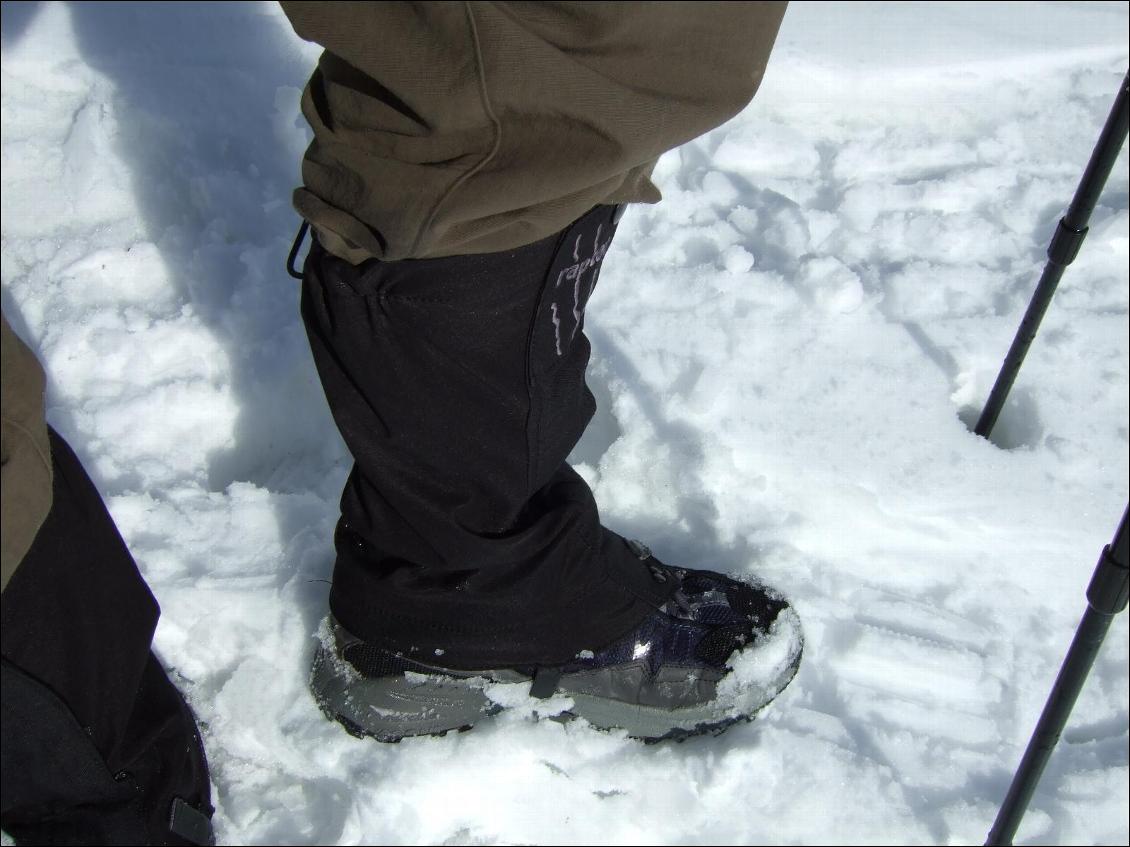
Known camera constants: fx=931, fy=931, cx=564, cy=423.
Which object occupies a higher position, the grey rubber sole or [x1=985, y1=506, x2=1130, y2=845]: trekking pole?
[x1=985, y1=506, x2=1130, y2=845]: trekking pole

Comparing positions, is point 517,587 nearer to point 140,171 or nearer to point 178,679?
point 178,679

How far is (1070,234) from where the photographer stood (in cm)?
141

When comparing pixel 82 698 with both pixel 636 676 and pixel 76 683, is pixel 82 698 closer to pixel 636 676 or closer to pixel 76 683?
pixel 76 683

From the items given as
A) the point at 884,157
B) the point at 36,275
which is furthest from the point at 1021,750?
the point at 36,275

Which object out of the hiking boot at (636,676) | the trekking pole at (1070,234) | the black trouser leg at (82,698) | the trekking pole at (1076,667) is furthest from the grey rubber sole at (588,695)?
the trekking pole at (1070,234)

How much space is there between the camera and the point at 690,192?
2.11 meters

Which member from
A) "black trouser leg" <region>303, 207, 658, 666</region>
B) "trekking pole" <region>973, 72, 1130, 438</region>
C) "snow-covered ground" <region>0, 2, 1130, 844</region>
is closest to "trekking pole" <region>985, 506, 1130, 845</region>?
"snow-covered ground" <region>0, 2, 1130, 844</region>

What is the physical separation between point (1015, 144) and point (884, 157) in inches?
13.4

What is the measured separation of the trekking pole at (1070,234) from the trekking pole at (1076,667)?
66 centimetres

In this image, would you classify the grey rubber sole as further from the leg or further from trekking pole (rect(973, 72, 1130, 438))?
trekking pole (rect(973, 72, 1130, 438))

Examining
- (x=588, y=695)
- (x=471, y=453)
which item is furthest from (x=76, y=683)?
(x=588, y=695)

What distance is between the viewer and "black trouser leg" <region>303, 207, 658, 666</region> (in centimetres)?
92

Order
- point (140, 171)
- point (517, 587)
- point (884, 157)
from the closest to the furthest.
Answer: point (517, 587) < point (140, 171) < point (884, 157)

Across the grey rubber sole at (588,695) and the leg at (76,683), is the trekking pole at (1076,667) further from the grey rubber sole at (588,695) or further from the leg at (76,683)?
the leg at (76,683)
